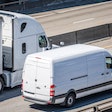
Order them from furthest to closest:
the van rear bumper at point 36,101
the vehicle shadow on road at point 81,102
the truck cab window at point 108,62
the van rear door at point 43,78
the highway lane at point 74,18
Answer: the highway lane at point 74,18, the truck cab window at point 108,62, the vehicle shadow on road at point 81,102, the van rear bumper at point 36,101, the van rear door at point 43,78

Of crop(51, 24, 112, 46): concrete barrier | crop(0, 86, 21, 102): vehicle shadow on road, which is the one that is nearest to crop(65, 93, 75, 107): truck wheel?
crop(0, 86, 21, 102): vehicle shadow on road

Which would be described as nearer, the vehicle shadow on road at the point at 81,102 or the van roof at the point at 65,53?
the van roof at the point at 65,53

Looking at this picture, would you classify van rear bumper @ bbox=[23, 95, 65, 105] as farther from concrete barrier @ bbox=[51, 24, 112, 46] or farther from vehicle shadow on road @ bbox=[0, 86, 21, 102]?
concrete barrier @ bbox=[51, 24, 112, 46]

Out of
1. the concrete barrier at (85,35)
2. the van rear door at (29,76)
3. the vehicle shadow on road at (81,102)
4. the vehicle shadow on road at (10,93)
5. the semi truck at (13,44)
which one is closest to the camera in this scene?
the van rear door at (29,76)

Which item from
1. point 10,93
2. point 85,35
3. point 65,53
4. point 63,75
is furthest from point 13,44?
point 85,35

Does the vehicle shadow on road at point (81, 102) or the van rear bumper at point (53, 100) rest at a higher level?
the van rear bumper at point (53, 100)

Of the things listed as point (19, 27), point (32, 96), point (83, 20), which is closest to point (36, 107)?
point (32, 96)

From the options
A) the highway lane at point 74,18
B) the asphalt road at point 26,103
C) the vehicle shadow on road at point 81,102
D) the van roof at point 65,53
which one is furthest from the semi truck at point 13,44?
the highway lane at point 74,18

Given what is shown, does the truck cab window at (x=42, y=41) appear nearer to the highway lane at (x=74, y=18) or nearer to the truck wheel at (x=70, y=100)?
the truck wheel at (x=70, y=100)

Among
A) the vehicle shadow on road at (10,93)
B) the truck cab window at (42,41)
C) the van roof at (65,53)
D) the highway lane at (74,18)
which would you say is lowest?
the vehicle shadow on road at (10,93)

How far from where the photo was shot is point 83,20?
41281 millimetres

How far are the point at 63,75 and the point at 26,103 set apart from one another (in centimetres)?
239

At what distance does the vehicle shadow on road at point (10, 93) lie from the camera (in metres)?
24.0

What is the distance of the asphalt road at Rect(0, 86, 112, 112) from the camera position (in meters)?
22.2
